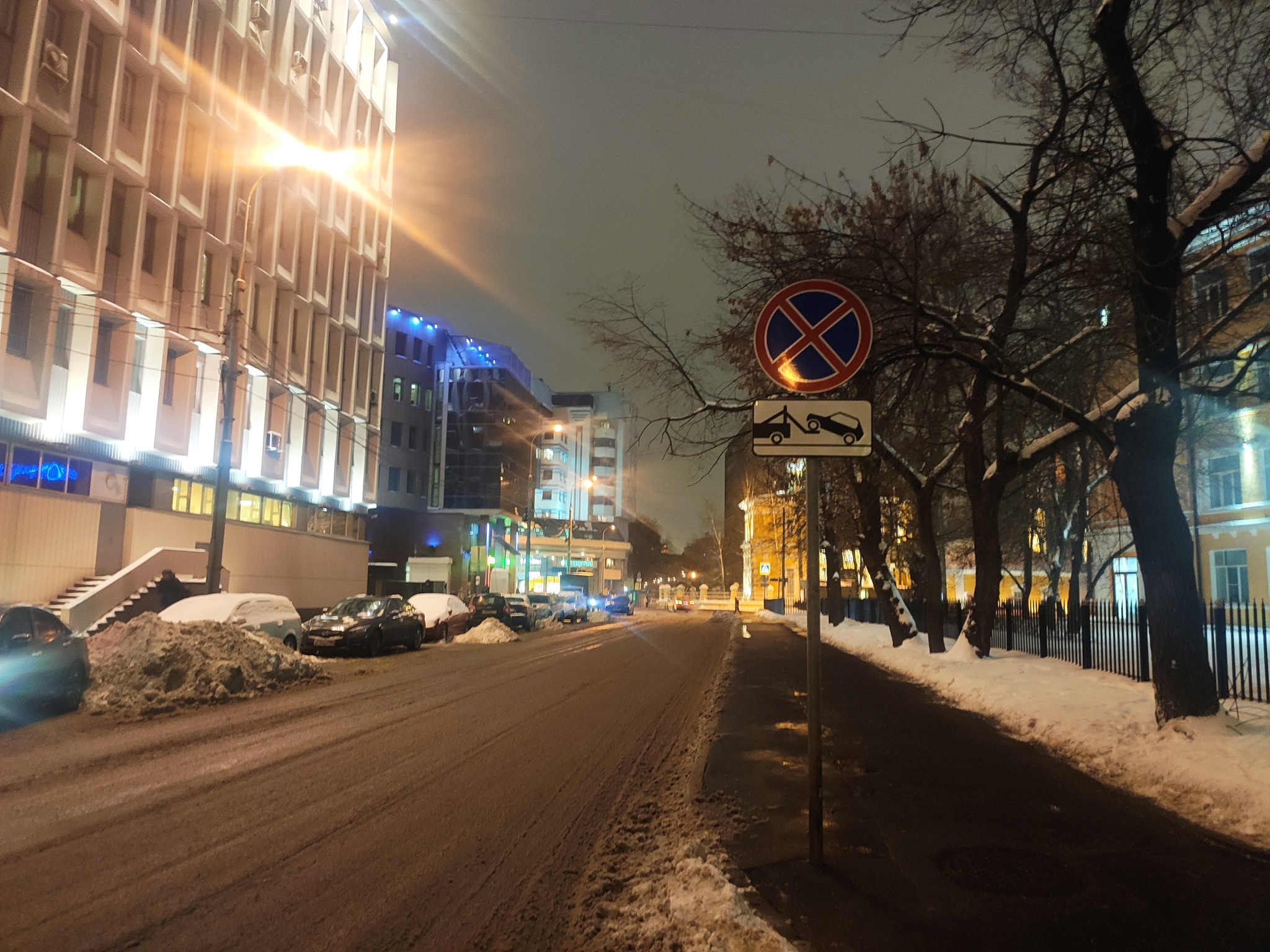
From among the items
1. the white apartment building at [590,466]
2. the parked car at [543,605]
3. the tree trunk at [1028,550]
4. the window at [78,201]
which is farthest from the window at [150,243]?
the white apartment building at [590,466]

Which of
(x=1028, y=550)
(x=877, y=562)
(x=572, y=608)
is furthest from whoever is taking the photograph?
(x=572, y=608)

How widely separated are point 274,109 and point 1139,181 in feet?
111

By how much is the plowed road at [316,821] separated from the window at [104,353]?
52.8 ft

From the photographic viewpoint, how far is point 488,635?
30.2 meters

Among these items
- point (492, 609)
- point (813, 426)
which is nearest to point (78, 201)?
point (492, 609)

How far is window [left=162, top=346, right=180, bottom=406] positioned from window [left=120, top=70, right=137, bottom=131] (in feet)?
22.0

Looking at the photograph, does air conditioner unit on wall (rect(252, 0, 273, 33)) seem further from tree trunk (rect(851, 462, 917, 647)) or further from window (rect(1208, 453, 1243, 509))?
window (rect(1208, 453, 1243, 509))

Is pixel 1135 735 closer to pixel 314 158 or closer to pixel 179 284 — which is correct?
pixel 179 284

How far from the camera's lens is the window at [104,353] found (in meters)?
24.3

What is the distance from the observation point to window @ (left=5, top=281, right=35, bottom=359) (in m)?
21.2

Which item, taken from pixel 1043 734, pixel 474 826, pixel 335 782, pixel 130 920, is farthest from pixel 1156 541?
pixel 130 920

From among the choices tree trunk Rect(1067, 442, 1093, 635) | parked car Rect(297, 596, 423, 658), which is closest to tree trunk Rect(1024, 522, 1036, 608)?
tree trunk Rect(1067, 442, 1093, 635)

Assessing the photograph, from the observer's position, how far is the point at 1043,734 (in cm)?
997

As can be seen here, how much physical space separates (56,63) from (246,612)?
50.9 ft
